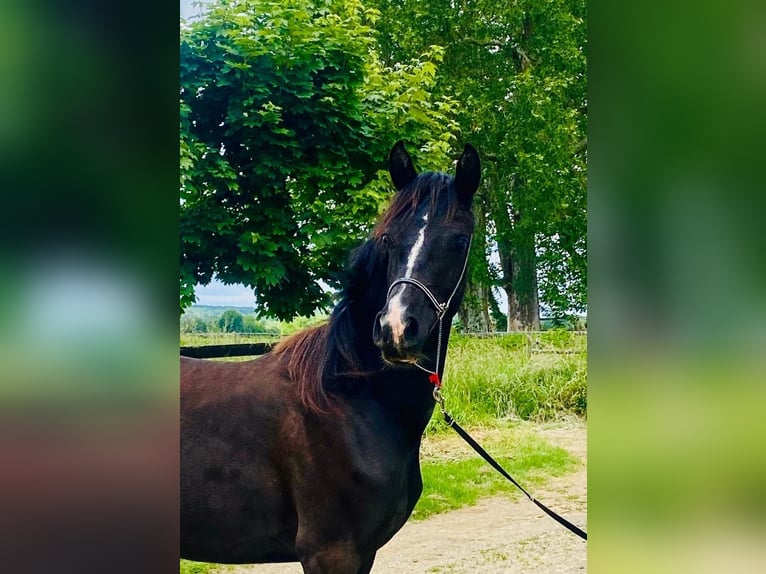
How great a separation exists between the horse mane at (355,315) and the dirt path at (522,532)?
958 mm

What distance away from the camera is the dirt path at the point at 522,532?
295 centimetres

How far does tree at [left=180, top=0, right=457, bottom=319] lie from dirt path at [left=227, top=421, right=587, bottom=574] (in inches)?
52.1

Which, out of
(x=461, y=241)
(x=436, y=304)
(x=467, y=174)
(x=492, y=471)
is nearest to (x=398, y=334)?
(x=436, y=304)

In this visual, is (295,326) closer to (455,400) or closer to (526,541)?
(455,400)

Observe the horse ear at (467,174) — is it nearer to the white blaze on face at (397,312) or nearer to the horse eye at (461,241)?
the horse eye at (461,241)

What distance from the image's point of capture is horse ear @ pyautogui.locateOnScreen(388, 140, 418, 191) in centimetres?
253

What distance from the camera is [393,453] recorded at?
2369 millimetres

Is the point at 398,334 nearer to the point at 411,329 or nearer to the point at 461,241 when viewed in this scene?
the point at 411,329

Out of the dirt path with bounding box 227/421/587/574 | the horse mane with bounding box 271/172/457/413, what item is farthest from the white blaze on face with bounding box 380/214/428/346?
the dirt path with bounding box 227/421/587/574

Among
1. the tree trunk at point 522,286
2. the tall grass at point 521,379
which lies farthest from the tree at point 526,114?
the tall grass at point 521,379

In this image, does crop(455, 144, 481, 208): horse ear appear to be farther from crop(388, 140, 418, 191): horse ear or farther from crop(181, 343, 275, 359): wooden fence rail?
crop(181, 343, 275, 359): wooden fence rail
